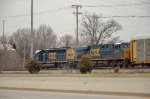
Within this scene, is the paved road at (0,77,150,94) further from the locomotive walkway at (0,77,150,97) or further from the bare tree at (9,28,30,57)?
the bare tree at (9,28,30,57)

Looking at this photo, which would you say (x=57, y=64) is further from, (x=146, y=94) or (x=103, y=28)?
(x=146, y=94)

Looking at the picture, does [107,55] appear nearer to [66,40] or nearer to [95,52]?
[95,52]

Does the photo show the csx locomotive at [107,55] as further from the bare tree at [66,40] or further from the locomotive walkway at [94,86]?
the bare tree at [66,40]

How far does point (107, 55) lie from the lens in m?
47.5

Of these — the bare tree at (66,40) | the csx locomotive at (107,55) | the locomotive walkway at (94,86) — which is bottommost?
the locomotive walkway at (94,86)

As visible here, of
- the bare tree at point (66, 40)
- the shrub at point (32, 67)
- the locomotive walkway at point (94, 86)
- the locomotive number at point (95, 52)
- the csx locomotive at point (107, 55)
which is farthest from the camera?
the bare tree at point (66, 40)

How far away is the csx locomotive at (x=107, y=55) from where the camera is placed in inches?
1515

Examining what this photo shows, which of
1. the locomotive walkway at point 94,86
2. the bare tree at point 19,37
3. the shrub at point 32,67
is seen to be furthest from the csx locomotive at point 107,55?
the bare tree at point 19,37

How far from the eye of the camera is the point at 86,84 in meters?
21.4

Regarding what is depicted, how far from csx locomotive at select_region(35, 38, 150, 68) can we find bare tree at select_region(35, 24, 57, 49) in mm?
47412

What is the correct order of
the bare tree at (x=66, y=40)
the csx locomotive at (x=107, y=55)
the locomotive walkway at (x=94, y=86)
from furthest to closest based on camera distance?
the bare tree at (x=66, y=40) → the csx locomotive at (x=107, y=55) → the locomotive walkway at (x=94, y=86)

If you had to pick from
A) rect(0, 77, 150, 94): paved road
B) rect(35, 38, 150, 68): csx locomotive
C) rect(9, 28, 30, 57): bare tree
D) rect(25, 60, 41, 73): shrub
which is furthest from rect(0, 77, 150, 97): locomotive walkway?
rect(9, 28, 30, 57): bare tree

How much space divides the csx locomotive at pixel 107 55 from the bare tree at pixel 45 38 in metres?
47.4

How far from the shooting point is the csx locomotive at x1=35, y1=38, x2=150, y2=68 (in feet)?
126
